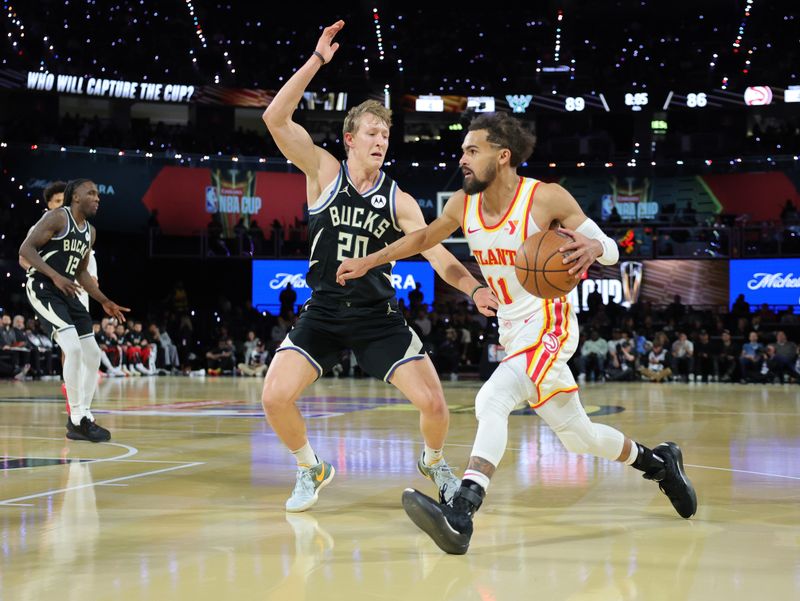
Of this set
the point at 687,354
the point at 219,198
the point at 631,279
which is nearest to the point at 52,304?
the point at 687,354

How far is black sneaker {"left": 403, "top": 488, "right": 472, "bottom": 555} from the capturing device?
3.86 metres

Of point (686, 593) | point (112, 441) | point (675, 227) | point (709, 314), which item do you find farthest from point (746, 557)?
point (675, 227)

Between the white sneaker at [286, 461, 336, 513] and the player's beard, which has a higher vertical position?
the player's beard

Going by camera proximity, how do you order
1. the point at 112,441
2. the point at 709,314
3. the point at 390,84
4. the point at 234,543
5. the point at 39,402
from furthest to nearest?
the point at 390,84 → the point at 709,314 → the point at 39,402 → the point at 112,441 → the point at 234,543

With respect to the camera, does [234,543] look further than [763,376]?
No

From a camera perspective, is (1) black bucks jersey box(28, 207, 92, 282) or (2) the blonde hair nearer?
(2) the blonde hair

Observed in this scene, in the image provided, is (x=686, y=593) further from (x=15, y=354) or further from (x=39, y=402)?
(x=15, y=354)

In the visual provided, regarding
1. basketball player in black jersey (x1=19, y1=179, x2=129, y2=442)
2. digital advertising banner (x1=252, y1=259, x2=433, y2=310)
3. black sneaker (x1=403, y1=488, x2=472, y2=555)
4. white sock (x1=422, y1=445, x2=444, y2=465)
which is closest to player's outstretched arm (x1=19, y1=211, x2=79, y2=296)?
basketball player in black jersey (x1=19, y1=179, x2=129, y2=442)

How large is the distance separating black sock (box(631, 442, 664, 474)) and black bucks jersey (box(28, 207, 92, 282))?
18.2ft

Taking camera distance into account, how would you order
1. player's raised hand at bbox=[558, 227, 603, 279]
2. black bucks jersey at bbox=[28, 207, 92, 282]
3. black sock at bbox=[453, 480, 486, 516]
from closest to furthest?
black sock at bbox=[453, 480, 486, 516] → player's raised hand at bbox=[558, 227, 603, 279] → black bucks jersey at bbox=[28, 207, 92, 282]

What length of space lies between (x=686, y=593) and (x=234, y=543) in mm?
1849

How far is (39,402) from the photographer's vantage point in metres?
12.9

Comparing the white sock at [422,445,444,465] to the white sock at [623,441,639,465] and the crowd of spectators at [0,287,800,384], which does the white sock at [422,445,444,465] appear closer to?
the white sock at [623,441,639,465]

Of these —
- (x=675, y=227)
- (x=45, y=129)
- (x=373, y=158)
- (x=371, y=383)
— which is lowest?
(x=371, y=383)
